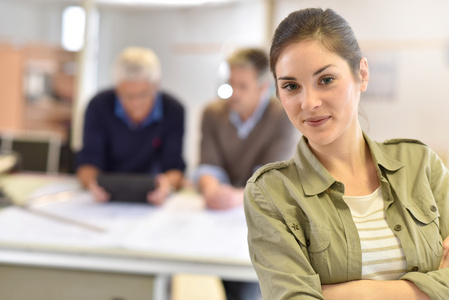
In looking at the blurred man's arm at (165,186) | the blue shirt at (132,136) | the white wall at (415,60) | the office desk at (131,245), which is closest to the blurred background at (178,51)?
the white wall at (415,60)

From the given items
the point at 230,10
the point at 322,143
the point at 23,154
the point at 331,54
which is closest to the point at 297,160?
the point at 322,143

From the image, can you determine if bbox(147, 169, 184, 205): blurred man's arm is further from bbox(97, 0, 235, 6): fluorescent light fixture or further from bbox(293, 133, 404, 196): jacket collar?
bbox(97, 0, 235, 6): fluorescent light fixture

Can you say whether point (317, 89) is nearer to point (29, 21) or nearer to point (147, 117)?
point (147, 117)

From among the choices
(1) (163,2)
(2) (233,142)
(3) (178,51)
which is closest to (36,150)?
(2) (233,142)

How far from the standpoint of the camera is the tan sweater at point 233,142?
6.96ft

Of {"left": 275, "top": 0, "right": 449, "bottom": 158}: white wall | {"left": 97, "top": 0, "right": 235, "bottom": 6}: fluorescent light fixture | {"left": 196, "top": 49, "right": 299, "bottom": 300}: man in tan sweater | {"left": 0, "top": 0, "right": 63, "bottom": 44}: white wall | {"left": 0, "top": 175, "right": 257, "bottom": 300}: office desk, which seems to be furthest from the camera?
{"left": 0, "top": 0, "right": 63, "bottom": 44}: white wall

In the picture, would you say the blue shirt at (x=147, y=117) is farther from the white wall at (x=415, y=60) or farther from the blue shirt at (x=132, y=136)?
the white wall at (x=415, y=60)

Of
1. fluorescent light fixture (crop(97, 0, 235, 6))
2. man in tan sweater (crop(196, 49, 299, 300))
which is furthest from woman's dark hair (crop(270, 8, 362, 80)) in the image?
fluorescent light fixture (crop(97, 0, 235, 6))

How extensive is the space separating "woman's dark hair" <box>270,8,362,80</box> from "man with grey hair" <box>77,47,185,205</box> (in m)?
1.69

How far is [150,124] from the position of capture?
2510 millimetres

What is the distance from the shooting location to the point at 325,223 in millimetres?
813

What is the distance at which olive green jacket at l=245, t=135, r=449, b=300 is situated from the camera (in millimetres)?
794

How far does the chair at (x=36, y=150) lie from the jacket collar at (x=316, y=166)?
96.7 inches

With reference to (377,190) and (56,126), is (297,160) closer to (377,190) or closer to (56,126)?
(377,190)
